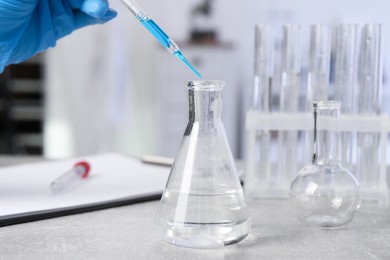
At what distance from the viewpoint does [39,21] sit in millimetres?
1029

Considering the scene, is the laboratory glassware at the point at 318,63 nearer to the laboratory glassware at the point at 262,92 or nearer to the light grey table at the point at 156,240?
the laboratory glassware at the point at 262,92

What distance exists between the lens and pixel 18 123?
4020 mm

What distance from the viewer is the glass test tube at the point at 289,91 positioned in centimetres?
92

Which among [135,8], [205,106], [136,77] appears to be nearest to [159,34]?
[135,8]

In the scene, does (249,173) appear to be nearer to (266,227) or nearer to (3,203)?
(266,227)

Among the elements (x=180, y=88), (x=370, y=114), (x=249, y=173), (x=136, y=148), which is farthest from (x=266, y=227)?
(x=136, y=148)

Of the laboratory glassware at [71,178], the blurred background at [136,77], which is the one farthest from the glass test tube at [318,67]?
the blurred background at [136,77]

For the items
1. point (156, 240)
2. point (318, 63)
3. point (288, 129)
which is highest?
point (318, 63)

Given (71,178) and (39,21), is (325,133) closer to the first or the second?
(71,178)

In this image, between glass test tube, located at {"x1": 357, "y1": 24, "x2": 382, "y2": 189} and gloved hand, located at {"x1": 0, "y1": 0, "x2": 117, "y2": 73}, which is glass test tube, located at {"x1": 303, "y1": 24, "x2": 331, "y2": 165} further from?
gloved hand, located at {"x1": 0, "y1": 0, "x2": 117, "y2": 73}

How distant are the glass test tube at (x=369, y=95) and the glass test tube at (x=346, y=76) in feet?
0.04

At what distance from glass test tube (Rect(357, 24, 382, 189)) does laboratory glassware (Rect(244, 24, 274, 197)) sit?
0.14 meters

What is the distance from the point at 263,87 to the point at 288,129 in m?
0.08

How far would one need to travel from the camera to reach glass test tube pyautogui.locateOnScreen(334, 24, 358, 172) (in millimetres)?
899
